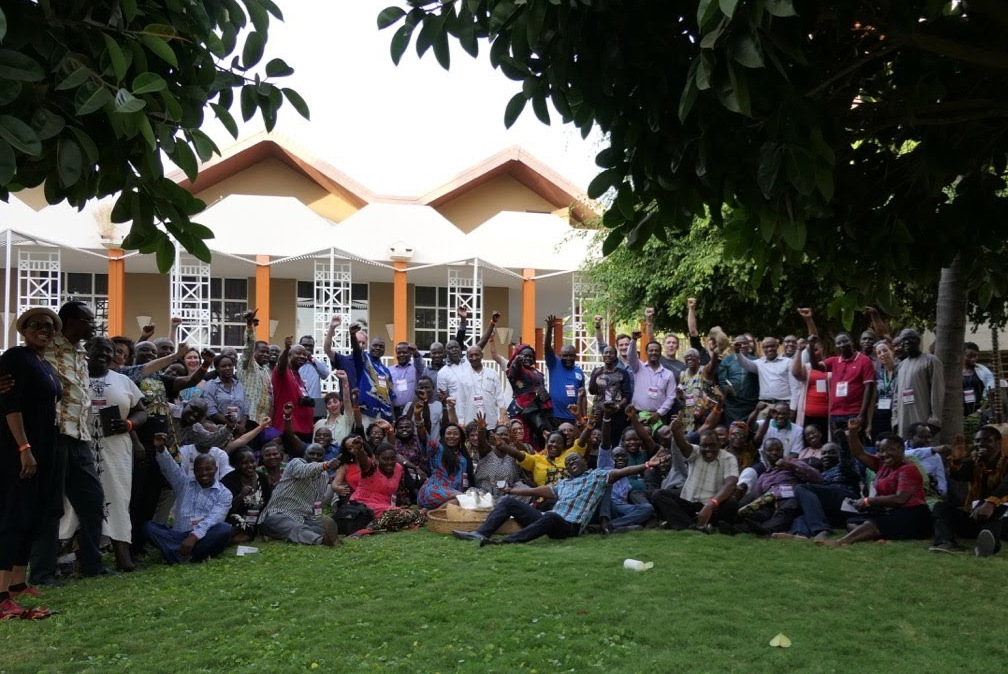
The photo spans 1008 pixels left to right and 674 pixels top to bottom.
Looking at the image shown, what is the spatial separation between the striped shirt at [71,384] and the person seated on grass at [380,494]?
3473 millimetres

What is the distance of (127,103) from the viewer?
10.9ft

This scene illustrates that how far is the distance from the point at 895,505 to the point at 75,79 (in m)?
7.90

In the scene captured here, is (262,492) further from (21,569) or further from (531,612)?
(531,612)

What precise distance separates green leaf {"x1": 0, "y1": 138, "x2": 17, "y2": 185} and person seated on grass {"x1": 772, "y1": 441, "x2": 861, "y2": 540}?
7.87m

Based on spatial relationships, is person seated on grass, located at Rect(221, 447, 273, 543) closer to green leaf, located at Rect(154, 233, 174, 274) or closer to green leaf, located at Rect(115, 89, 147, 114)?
green leaf, located at Rect(154, 233, 174, 274)

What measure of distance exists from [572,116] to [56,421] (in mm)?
4379

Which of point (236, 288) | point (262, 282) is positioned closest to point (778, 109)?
point (262, 282)

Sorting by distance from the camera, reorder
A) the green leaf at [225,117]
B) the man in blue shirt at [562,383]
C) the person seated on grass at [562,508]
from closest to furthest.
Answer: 1. the green leaf at [225,117]
2. the person seated on grass at [562,508]
3. the man in blue shirt at [562,383]

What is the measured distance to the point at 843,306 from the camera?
249 inches

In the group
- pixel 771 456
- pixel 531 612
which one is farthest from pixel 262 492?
pixel 771 456

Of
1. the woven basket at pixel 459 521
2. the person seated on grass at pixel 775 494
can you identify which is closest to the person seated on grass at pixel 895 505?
the person seated on grass at pixel 775 494

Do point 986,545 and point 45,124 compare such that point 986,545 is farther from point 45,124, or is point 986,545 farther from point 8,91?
point 8,91

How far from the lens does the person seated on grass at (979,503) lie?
28.0ft

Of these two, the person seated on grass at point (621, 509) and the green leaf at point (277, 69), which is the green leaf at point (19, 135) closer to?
the green leaf at point (277, 69)
